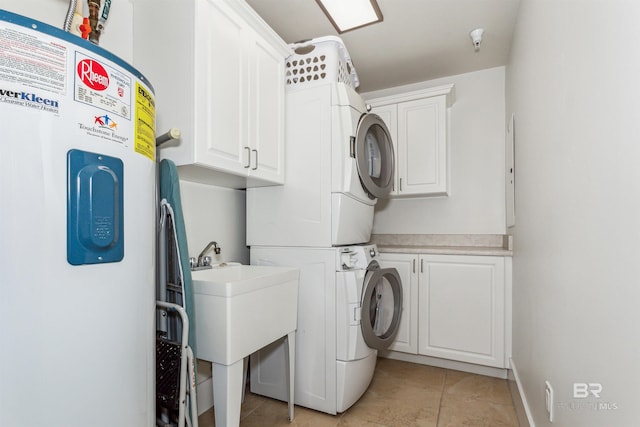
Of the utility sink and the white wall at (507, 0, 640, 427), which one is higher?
the white wall at (507, 0, 640, 427)

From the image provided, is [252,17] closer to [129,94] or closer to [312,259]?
[129,94]

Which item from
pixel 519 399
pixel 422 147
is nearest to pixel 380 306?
pixel 519 399

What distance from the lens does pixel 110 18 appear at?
1.56 meters

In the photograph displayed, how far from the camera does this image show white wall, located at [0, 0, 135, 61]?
1.27 metres

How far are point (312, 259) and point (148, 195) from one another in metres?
1.15

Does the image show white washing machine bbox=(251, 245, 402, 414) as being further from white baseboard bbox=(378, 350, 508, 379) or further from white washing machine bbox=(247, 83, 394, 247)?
white baseboard bbox=(378, 350, 508, 379)

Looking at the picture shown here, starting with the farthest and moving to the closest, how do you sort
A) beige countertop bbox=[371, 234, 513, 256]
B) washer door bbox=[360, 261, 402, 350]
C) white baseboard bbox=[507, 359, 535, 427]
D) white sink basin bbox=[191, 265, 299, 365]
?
1. beige countertop bbox=[371, 234, 513, 256]
2. washer door bbox=[360, 261, 402, 350]
3. white baseboard bbox=[507, 359, 535, 427]
4. white sink basin bbox=[191, 265, 299, 365]

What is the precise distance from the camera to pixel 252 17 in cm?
179

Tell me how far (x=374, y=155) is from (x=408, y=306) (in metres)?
1.32

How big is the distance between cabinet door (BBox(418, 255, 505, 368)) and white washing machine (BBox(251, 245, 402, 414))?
0.67 metres

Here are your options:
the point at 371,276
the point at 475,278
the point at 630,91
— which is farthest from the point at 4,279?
the point at 475,278

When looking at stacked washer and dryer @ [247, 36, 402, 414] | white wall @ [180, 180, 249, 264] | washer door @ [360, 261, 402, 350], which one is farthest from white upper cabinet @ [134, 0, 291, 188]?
washer door @ [360, 261, 402, 350]

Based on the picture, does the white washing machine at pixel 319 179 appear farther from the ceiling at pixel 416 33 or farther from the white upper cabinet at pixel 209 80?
the ceiling at pixel 416 33

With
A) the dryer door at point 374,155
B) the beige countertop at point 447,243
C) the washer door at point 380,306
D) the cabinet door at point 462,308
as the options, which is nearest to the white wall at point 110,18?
the dryer door at point 374,155
